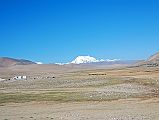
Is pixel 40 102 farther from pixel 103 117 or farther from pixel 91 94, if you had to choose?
pixel 103 117

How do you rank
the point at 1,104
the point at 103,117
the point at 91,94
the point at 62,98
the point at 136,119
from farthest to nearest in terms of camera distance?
the point at 91,94, the point at 62,98, the point at 1,104, the point at 103,117, the point at 136,119

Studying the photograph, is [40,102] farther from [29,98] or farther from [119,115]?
[119,115]

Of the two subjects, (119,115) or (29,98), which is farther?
(29,98)

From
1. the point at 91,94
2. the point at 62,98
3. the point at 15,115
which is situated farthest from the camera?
the point at 91,94

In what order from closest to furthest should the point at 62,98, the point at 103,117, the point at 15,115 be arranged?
the point at 103,117 → the point at 15,115 → the point at 62,98

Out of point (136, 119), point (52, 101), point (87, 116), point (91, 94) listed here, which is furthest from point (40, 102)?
point (136, 119)

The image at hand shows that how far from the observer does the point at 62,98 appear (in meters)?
43.4

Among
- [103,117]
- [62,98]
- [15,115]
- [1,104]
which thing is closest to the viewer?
[103,117]

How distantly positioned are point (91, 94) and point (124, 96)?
454cm

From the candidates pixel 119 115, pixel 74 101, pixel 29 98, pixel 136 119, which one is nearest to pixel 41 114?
pixel 119 115

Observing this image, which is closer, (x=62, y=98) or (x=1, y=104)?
(x=1, y=104)

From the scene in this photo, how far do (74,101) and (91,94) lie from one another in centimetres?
625

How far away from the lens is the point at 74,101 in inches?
1599

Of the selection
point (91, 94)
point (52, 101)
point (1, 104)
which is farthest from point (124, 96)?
point (1, 104)
